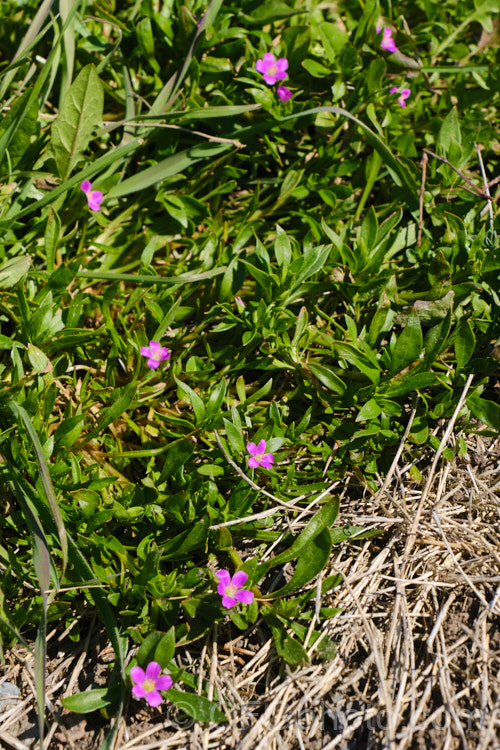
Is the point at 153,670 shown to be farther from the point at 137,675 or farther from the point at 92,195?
the point at 92,195

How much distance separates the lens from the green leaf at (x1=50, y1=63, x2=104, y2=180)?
97.3 inches

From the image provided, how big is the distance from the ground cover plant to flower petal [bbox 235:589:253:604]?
29 millimetres

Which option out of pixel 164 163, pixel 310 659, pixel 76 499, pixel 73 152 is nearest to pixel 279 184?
pixel 164 163

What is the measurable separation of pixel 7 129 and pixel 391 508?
1.91 meters

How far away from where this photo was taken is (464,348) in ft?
7.22

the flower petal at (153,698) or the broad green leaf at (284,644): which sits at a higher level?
the flower petal at (153,698)

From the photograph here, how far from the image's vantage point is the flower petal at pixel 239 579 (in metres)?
1.89

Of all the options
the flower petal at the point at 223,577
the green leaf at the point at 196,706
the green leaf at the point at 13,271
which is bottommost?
the green leaf at the point at 196,706

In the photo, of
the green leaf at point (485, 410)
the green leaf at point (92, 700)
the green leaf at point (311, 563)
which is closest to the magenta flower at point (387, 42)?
the green leaf at point (485, 410)

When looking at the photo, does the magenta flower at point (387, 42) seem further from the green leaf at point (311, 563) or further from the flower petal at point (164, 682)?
the flower petal at point (164, 682)

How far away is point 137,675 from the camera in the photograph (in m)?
1.75

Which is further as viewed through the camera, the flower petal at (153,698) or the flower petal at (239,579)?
the flower petal at (239,579)

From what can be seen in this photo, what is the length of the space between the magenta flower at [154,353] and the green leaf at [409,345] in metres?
0.78

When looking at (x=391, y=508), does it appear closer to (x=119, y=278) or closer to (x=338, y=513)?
(x=338, y=513)
